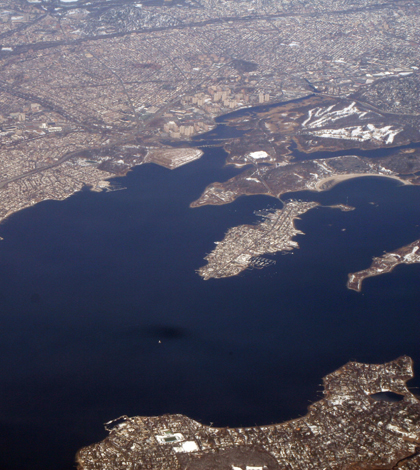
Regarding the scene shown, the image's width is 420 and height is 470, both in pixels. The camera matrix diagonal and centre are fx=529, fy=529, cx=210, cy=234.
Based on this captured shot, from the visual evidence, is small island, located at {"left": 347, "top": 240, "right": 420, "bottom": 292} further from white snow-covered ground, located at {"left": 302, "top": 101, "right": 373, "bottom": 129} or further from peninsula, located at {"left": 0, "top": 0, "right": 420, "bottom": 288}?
white snow-covered ground, located at {"left": 302, "top": 101, "right": 373, "bottom": 129}

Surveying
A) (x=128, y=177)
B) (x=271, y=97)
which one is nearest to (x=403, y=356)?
(x=128, y=177)

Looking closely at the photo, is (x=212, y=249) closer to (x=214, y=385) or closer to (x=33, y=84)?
(x=214, y=385)

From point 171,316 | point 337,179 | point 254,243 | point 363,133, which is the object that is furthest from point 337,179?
point 171,316

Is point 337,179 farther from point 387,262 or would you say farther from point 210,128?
point 210,128

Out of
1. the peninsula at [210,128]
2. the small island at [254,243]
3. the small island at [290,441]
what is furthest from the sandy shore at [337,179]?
the small island at [290,441]

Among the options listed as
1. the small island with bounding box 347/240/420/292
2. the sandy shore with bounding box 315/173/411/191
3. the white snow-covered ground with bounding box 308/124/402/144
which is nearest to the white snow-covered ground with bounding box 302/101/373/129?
the white snow-covered ground with bounding box 308/124/402/144

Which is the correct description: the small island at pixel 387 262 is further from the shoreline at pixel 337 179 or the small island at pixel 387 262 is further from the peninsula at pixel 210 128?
the shoreline at pixel 337 179
